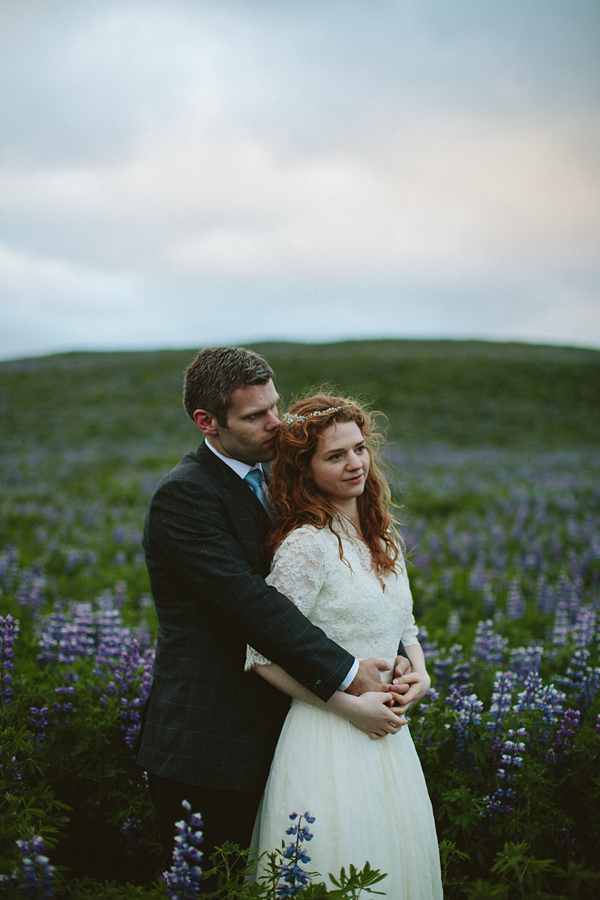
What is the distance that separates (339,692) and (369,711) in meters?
0.15

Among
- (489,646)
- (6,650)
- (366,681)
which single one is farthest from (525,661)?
(6,650)

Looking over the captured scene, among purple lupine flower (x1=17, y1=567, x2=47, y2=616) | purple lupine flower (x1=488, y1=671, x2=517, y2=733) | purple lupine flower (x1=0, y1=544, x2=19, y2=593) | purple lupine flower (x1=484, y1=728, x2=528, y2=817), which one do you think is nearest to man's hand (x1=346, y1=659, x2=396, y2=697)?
purple lupine flower (x1=484, y1=728, x2=528, y2=817)

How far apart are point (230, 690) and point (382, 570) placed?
0.90 meters

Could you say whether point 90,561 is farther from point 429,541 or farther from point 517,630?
point 517,630

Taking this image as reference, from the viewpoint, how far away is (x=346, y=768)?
2645 mm

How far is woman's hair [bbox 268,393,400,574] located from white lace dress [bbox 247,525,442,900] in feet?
0.34

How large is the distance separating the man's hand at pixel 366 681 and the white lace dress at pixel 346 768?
122 mm

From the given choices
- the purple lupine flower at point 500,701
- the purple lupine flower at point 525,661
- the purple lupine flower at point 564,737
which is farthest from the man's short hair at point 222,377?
the purple lupine flower at point 525,661

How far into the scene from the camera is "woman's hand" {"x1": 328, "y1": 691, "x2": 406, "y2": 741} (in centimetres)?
265

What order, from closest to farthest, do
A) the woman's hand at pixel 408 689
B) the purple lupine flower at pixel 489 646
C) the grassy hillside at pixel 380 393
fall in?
1. the woman's hand at pixel 408 689
2. the purple lupine flower at pixel 489 646
3. the grassy hillside at pixel 380 393

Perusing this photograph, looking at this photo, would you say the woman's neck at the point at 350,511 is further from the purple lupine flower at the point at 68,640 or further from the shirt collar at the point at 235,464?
the purple lupine flower at the point at 68,640

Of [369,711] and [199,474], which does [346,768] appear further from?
[199,474]

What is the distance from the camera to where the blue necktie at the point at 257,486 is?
3.10 m

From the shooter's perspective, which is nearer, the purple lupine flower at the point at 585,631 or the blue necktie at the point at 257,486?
the blue necktie at the point at 257,486
